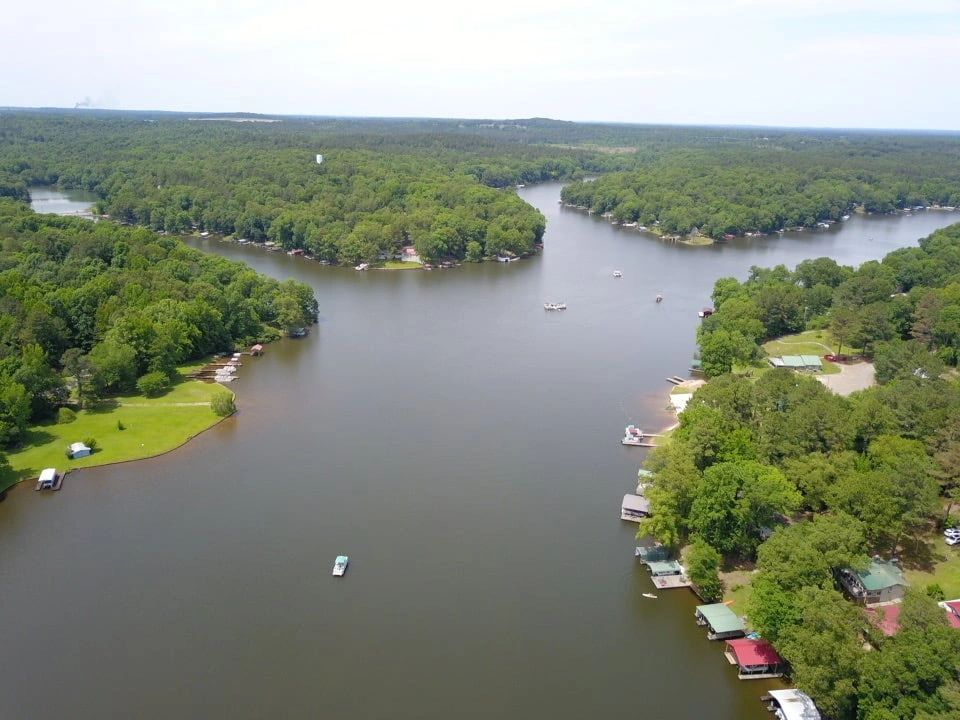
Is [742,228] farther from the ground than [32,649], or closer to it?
farther from the ground

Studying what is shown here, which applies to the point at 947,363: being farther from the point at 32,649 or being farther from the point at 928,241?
the point at 32,649

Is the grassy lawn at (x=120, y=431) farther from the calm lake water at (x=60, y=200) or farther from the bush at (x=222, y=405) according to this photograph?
the calm lake water at (x=60, y=200)

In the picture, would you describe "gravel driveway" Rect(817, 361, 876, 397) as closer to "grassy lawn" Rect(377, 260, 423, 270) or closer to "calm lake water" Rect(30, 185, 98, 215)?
"grassy lawn" Rect(377, 260, 423, 270)

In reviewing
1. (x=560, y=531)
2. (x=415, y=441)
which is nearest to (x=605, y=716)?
(x=560, y=531)

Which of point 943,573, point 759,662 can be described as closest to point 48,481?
point 759,662

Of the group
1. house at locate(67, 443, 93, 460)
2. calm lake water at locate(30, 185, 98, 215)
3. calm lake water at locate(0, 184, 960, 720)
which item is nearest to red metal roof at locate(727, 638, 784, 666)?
calm lake water at locate(0, 184, 960, 720)
